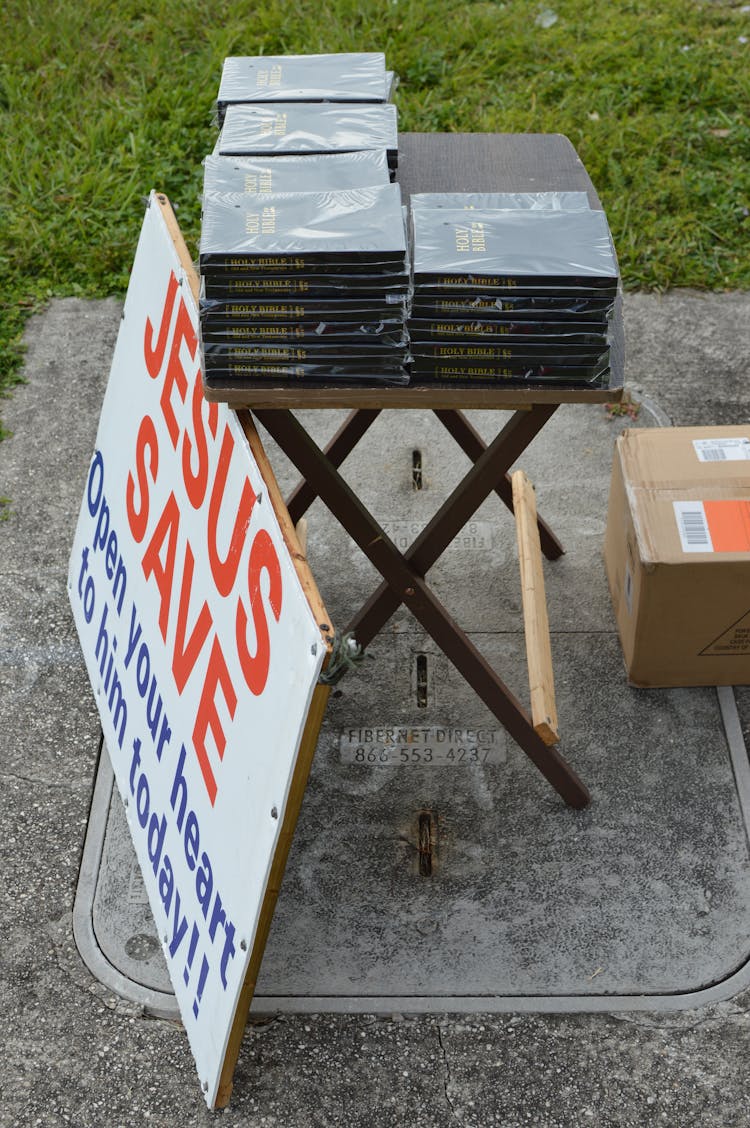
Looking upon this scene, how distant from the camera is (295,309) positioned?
7.95 ft

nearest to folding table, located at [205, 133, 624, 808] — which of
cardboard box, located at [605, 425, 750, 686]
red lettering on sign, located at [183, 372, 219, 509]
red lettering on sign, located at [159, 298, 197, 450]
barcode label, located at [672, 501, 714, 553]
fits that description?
red lettering on sign, located at [183, 372, 219, 509]

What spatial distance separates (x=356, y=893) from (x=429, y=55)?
4584mm

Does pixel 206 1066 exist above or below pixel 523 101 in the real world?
below

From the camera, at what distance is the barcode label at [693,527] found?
3182mm

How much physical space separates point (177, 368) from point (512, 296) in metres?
0.89

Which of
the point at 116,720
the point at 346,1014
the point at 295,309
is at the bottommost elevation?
the point at 346,1014

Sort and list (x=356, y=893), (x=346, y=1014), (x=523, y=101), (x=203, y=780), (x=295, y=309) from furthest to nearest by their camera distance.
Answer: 1. (x=523, y=101)
2. (x=356, y=893)
3. (x=346, y=1014)
4. (x=203, y=780)
5. (x=295, y=309)

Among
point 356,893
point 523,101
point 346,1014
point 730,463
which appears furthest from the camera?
point 523,101

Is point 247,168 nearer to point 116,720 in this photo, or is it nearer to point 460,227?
point 460,227

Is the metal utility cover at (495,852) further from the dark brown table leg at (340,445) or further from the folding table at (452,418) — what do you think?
the dark brown table leg at (340,445)

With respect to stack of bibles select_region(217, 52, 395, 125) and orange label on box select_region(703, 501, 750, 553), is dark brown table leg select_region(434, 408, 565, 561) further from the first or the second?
stack of bibles select_region(217, 52, 395, 125)

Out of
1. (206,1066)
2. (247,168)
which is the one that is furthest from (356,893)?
(247,168)

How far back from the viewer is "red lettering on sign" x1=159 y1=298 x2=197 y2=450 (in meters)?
2.79

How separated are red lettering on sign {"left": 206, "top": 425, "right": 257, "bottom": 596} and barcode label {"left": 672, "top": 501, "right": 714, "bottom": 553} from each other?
1.29 meters
